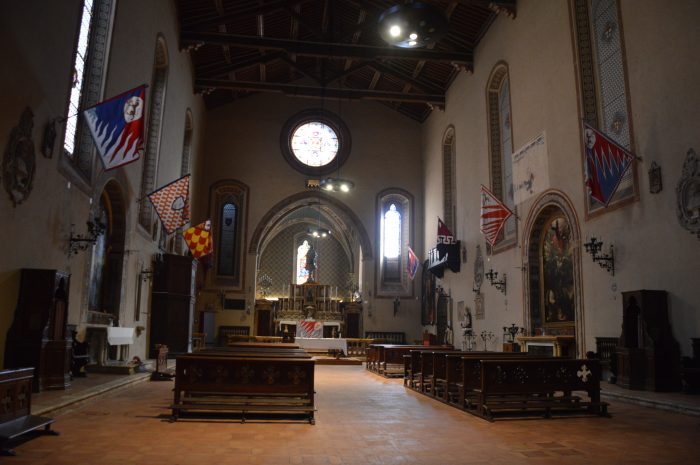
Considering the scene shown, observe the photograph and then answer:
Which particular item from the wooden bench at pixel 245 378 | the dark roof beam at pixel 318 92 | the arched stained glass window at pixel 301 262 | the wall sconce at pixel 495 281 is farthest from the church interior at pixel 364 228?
the arched stained glass window at pixel 301 262

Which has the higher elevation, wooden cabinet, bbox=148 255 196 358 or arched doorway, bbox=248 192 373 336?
arched doorway, bbox=248 192 373 336

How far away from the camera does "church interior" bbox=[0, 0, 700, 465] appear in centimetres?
581

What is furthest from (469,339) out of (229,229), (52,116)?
(52,116)

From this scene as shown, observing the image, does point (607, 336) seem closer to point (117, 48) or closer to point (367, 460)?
point (367, 460)


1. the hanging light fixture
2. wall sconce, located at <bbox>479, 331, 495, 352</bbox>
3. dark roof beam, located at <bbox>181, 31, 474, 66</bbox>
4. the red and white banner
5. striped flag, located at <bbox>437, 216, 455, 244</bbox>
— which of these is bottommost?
wall sconce, located at <bbox>479, 331, 495, 352</bbox>

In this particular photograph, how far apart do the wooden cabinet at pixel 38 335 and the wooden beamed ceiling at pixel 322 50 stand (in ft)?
36.2

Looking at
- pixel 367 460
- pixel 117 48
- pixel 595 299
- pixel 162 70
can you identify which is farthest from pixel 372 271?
pixel 367 460

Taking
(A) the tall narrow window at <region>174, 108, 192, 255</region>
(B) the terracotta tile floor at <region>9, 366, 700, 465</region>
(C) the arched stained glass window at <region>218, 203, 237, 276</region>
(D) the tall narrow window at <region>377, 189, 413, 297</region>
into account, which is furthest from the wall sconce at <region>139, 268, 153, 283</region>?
(D) the tall narrow window at <region>377, 189, 413, 297</region>

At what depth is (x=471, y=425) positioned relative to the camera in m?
5.72

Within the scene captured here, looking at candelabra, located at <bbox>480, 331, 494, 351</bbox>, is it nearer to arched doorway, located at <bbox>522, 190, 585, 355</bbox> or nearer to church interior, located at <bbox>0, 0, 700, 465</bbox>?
church interior, located at <bbox>0, 0, 700, 465</bbox>

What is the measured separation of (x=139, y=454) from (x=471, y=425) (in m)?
3.19

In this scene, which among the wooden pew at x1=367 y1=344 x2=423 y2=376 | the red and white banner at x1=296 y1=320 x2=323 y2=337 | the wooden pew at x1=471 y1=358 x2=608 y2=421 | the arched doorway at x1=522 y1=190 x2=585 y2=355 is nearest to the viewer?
the wooden pew at x1=471 y1=358 x2=608 y2=421

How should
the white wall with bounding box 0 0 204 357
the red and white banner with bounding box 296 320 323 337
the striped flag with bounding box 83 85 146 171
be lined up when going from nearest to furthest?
the white wall with bounding box 0 0 204 357
the striped flag with bounding box 83 85 146 171
the red and white banner with bounding box 296 320 323 337

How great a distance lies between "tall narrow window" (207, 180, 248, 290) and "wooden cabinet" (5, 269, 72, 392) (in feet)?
48.5
